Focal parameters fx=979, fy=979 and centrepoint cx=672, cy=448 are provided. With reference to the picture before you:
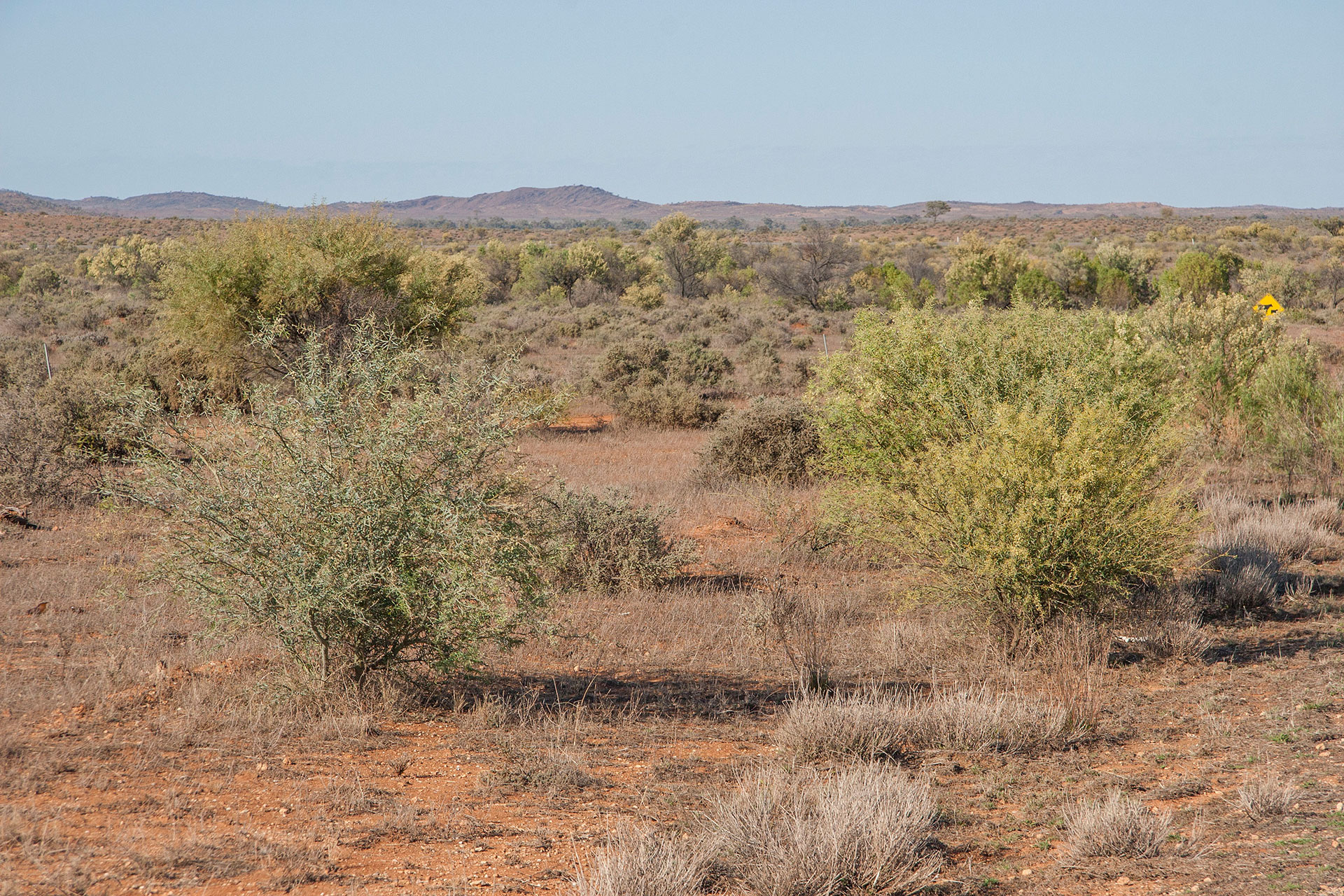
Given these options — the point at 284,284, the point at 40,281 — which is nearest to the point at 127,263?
the point at 40,281

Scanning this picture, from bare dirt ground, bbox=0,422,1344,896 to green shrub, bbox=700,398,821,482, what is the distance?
527 cm

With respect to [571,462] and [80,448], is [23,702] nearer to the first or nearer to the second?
[80,448]

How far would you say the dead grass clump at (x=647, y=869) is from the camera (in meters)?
3.71

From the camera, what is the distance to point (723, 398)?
74.6 ft

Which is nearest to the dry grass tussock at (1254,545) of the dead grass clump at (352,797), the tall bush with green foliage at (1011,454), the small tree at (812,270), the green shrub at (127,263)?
the tall bush with green foliage at (1011,454)

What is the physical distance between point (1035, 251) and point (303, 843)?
213ft

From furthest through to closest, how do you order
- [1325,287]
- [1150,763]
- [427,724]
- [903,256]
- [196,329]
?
[903,256]
[1325,287]
[196,329]
[427,724]
[1150,763]

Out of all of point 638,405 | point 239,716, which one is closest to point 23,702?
point 239,716

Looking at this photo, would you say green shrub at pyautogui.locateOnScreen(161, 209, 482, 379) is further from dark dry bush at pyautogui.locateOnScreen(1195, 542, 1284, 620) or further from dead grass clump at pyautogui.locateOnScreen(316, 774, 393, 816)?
dead grass clump at pyautogui.locateOnScreen(316, 774, 393, 816)

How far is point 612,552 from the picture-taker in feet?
32.4

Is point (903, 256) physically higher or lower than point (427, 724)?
higher

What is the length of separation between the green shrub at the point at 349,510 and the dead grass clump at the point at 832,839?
2.06 metres

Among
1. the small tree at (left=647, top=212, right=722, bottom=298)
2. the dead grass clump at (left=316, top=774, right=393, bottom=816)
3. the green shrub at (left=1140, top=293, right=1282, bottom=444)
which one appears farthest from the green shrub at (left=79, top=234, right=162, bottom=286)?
the dead grass clump at (left=316, top=774, right=393, bottom=816)

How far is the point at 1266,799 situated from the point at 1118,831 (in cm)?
90
